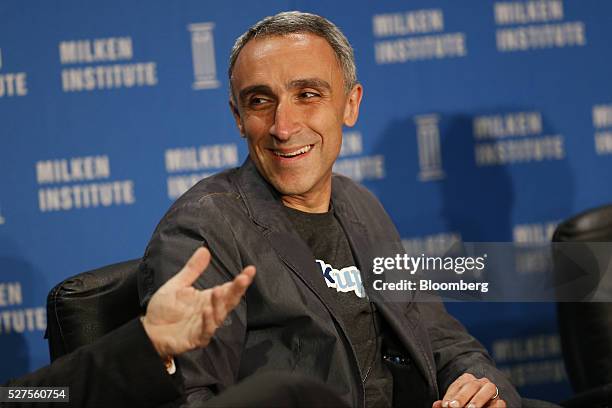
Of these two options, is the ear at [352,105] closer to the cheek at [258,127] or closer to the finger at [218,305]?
the cheek at [258,127]

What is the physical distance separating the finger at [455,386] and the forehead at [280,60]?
0.83 metres

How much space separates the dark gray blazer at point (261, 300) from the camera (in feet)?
5.85

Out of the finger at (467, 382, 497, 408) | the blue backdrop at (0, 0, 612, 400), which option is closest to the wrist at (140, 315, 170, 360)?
the finger at (467, 382, 497, 408)

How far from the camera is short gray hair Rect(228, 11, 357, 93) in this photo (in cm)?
208

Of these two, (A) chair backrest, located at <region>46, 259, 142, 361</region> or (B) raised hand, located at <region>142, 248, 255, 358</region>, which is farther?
(A) chair backrest, located at <region>46, 259, 142, 361</region>

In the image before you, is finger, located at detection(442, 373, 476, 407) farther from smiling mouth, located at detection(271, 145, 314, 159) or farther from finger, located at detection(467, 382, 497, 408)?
smiling mouth, located at detection(271, 145, 314, 159)

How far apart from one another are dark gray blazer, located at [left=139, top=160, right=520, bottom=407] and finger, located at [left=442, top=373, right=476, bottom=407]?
71 mm

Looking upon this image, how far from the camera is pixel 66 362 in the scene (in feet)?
4.84

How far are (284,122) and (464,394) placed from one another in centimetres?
79

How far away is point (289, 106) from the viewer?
6.81 feet

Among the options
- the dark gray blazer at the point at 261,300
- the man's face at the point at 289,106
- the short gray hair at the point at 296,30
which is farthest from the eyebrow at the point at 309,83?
the dark gray blazer at the point at 261,300

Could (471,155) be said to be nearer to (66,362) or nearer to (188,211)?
(188,211)

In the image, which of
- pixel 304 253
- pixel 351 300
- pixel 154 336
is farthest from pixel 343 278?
pixel 154 336

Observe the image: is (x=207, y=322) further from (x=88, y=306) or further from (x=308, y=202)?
(x=308, y=202)
